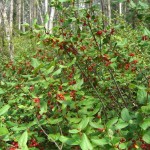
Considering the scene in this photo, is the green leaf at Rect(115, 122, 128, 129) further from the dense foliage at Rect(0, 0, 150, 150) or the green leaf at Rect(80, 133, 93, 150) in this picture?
the green leaf at Rect(80, 133, 93, 150)

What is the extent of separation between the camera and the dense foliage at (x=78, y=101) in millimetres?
1762

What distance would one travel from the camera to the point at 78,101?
228 cm

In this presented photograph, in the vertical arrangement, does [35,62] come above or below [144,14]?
below

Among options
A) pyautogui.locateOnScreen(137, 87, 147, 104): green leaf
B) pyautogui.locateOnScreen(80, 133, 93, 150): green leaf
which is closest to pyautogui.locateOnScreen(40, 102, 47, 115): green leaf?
pyautogui.locateOnScreen(80, 133, 93, 150): green leaf

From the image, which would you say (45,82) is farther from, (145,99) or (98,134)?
(145,99)

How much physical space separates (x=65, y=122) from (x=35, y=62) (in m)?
0.64

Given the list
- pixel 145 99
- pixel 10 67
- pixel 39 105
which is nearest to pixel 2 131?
pixel 39 105

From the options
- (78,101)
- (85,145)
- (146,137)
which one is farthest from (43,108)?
(146,137)

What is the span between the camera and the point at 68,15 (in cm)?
291

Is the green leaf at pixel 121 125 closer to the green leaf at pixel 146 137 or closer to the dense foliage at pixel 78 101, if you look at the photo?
the dense foliage at pixel 78 101

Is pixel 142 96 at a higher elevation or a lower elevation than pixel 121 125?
higher

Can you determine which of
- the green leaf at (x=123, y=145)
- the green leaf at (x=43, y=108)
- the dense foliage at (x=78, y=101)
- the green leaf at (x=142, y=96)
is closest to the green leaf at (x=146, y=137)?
the dense foliage at (x=78, y=101)

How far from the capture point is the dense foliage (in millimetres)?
1762

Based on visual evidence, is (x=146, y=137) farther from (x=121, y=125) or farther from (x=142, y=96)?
(x=142, y=96)
